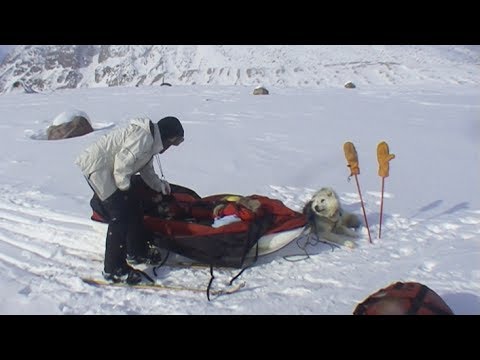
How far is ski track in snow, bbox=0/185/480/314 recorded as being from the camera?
2568 millimetres

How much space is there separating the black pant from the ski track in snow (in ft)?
0.72

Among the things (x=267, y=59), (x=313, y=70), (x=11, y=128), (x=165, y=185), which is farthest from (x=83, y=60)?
(x=165, y=185)

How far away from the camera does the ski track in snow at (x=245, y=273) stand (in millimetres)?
2568

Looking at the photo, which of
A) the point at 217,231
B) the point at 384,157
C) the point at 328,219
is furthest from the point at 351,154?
the point at 217,231

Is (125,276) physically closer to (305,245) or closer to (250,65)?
(305,245)

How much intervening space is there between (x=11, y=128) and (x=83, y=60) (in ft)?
307

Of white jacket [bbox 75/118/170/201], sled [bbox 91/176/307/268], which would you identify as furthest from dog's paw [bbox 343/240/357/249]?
white jacket [bbox 75/118/170/201]

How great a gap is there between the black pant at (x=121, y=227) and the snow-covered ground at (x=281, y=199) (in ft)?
0.75

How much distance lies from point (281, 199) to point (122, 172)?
2137 millimetres

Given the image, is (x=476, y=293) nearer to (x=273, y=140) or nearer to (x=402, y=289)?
(x=402, y=289)

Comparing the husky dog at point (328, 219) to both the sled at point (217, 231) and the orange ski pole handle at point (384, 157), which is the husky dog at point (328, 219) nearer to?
the sled at point (217, 231)

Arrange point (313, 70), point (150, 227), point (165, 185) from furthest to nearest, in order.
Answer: point (313, 70)
point (165, 185)
point (150, 227)

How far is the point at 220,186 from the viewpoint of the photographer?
4.77 metres

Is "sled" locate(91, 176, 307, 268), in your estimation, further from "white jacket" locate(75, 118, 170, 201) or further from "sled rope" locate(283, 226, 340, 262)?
"white jacket" locate(75, 118, 170, 201)
